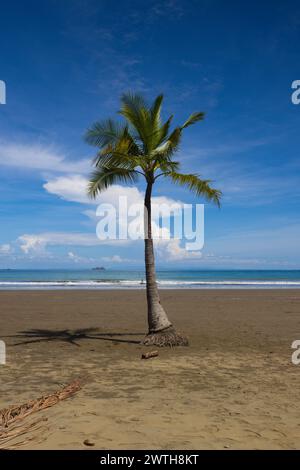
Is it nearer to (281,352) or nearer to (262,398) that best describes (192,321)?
(281,352)

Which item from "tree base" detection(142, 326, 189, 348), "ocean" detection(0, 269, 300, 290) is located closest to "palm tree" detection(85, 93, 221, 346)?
"tree base" detection(142, 326, 189, 348)

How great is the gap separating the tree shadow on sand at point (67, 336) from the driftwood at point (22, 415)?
5780mm

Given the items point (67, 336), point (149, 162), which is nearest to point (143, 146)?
point (149, 162)

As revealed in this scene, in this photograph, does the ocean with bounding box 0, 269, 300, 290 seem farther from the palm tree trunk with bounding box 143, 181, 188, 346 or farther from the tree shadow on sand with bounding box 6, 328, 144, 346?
the palm tree trunk with bounding box 143, 181, 188, 346

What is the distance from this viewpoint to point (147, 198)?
12.9 metres

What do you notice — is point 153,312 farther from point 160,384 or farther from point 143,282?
point 143,282

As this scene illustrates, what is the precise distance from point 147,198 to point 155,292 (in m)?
3.07

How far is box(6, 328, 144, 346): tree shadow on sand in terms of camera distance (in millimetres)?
13516

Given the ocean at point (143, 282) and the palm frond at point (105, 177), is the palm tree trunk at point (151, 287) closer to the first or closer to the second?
the palm frond at point (105, 177)

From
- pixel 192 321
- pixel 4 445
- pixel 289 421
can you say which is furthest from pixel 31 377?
pixel 192 321

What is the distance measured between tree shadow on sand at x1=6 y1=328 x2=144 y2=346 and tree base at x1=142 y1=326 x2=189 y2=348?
0.81 m

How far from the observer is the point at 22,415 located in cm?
615

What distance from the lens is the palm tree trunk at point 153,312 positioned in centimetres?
1244

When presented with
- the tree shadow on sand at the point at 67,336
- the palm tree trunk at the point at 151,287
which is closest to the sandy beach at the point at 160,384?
the tree shadow on sand at the point at 67,336
